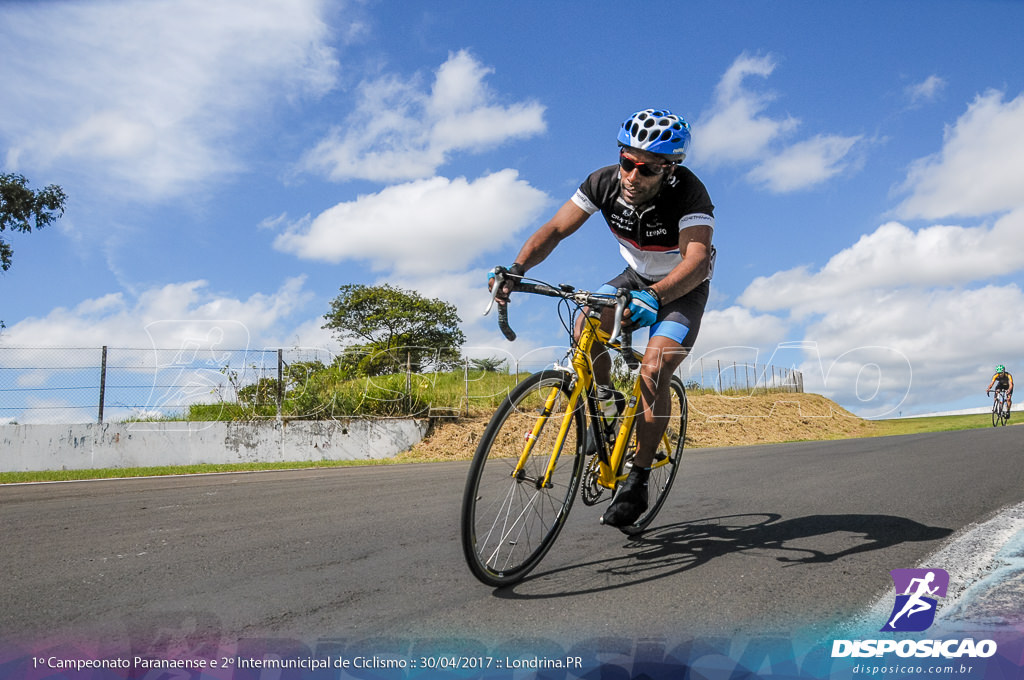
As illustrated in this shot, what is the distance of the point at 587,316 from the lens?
3.46 m

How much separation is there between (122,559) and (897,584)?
3804mm

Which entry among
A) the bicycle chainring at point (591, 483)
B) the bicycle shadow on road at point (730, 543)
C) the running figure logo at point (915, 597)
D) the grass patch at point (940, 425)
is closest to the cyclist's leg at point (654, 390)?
the bicycle chainring at point (591, 483)

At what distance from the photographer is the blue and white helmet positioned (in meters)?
3.44

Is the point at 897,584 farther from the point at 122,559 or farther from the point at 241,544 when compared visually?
the point at 122,559

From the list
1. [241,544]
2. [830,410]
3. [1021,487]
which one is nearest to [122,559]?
[241,544]

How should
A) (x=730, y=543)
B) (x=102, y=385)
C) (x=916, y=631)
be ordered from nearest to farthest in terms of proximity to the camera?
(x=916, y=631)
(x=730, y=543)
(x=102, y=385)

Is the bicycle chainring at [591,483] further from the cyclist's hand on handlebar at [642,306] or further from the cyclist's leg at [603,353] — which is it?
the cyclist's hand on handlebar at [642,306]

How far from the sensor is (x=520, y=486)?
3.27 meters

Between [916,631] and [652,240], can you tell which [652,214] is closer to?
[652,240]

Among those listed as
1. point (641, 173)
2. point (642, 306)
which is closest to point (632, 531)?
point (642, 306)

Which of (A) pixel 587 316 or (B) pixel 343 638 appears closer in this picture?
(B) pixel 343 638

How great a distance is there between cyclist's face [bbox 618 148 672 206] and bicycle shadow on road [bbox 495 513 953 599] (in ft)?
6.21

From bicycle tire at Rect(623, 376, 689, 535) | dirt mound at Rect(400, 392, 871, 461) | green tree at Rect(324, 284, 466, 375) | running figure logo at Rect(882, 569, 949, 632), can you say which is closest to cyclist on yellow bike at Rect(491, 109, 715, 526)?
bicycle tire at Rect(623, 376, 689, 535)

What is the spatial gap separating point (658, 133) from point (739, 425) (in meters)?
22.7
